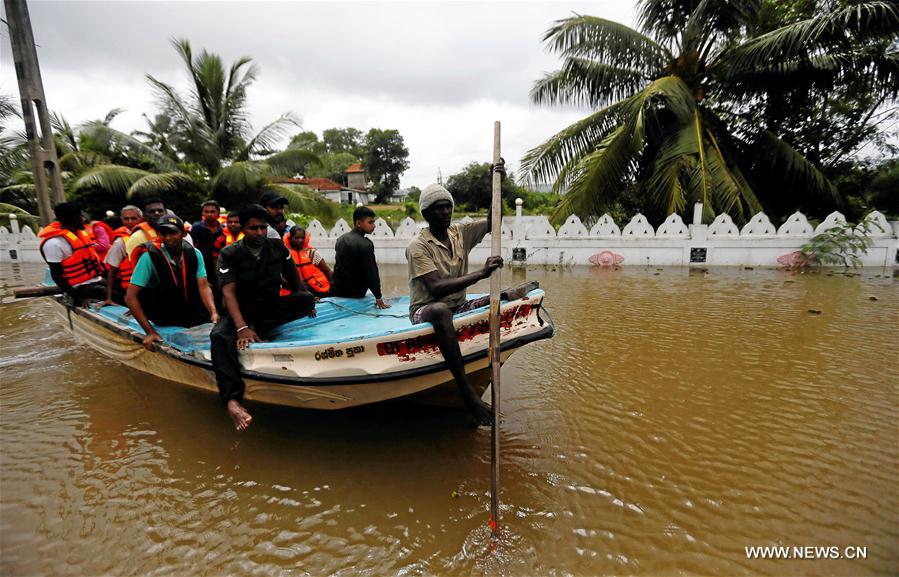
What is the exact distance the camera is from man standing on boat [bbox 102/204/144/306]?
4690 mm

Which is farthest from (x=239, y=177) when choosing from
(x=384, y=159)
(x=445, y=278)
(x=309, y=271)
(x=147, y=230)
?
(x=384, y=159)

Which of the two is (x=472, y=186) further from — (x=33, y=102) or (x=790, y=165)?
(x=33, y=102)

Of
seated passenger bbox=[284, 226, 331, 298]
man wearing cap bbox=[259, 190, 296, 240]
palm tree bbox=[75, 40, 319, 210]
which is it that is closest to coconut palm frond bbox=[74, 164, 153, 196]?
palm tree bbox=[75, 40, 319, 210]

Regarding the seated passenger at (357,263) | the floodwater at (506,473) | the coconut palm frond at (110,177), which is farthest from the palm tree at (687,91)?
the coconut palm frond at (110,177)

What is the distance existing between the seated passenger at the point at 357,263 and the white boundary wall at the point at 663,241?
577cm

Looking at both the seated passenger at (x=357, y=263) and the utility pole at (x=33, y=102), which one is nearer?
the seated passenger at (x=357, y=263)

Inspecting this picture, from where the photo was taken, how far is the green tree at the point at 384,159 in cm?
5478

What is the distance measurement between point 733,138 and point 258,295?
641 inches

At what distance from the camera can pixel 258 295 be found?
353 centimetres

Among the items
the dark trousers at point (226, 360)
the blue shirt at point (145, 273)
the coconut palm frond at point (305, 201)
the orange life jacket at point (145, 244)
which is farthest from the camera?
the coconut palm frond at point (305, 201)

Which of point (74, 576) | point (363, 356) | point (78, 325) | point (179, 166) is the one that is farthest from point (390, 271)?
point (179, 166)

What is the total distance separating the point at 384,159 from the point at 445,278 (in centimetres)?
5557

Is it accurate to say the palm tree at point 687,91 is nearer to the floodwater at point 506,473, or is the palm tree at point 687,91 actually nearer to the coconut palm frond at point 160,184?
the floodwater at point 506,473

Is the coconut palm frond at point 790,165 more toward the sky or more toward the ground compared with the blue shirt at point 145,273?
more toward the sky
